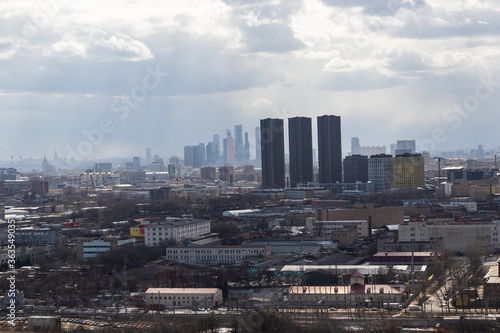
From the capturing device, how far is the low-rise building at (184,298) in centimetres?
1280

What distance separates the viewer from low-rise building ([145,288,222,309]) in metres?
12.8

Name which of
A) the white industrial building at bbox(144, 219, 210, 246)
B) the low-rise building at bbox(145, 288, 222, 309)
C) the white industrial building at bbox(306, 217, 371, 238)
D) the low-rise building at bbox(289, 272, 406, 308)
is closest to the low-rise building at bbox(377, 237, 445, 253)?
the white industrial building at bbox(306, 217, 371, 238)

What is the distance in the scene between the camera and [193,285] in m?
13.9

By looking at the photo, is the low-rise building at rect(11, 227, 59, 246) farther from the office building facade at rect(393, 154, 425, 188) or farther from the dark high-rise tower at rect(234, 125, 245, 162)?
the dark high-rise tower at rect(234, 125, 245, 162)

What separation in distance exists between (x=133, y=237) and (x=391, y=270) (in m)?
8.20

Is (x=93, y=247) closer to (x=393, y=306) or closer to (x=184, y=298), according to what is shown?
(x=184, y=298)

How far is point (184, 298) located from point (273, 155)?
29.1 m

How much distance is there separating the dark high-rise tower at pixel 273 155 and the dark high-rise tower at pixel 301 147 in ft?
2.06

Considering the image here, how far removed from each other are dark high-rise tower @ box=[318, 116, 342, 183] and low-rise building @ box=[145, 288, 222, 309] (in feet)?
96.7

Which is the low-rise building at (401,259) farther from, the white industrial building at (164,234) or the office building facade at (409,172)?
the office building facade at (409,172)

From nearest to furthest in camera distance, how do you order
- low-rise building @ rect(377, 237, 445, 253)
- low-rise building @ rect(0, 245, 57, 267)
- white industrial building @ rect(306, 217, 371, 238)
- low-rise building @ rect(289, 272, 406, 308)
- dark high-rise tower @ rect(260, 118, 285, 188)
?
low-rise building @ rect(289, 272, 406, 308) → low-rise building @ rect(377, 237, 445, 253) → low-rise building @ rect(0, 245, 57, 267) → white industrial building @ rect(306, 217, 371, 238) → dark high-rise tower @ rect(260, 118, 285, 188)

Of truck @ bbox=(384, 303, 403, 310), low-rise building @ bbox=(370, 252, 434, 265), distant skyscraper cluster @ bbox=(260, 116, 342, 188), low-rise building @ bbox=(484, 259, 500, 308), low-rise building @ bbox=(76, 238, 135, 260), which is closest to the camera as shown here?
low-rise building @ bbox=(484, 259, 500, 308)

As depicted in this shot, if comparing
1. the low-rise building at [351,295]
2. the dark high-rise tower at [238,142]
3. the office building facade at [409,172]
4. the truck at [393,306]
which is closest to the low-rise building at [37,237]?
the low-rise building at [351,295]

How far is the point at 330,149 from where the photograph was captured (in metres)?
42.2
